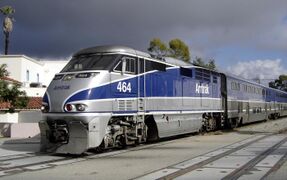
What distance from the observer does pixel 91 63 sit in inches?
581

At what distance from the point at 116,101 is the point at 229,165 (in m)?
4.78

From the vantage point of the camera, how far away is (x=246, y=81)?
34.8 m

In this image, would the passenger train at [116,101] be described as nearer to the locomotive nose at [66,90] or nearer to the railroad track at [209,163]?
the locomotive nose at [66,90]

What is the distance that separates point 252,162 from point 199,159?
1606mm

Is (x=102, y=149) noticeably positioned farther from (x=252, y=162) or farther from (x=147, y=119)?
(x=252, y=162)

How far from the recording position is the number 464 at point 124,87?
14875 millimetres

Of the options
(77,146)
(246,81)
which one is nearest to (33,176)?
(77,146)

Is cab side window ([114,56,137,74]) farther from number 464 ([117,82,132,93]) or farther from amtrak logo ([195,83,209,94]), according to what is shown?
amtrak logo ([195,83,209,94])

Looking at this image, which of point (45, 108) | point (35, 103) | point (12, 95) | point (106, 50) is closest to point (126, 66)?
point (106, 50)

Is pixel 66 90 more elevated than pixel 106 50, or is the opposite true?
pixel 106 50

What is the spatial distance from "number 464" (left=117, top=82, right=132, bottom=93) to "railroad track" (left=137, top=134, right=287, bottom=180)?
3619 millimetres

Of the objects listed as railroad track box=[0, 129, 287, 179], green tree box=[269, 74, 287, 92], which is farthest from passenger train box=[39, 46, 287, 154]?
green tree box=[269, 74, 287, 92]

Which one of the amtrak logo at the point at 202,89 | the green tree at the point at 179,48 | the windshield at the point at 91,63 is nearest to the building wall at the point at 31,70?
the green tree at the point at 179,48

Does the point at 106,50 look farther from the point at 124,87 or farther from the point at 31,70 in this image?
the point at 31,70
